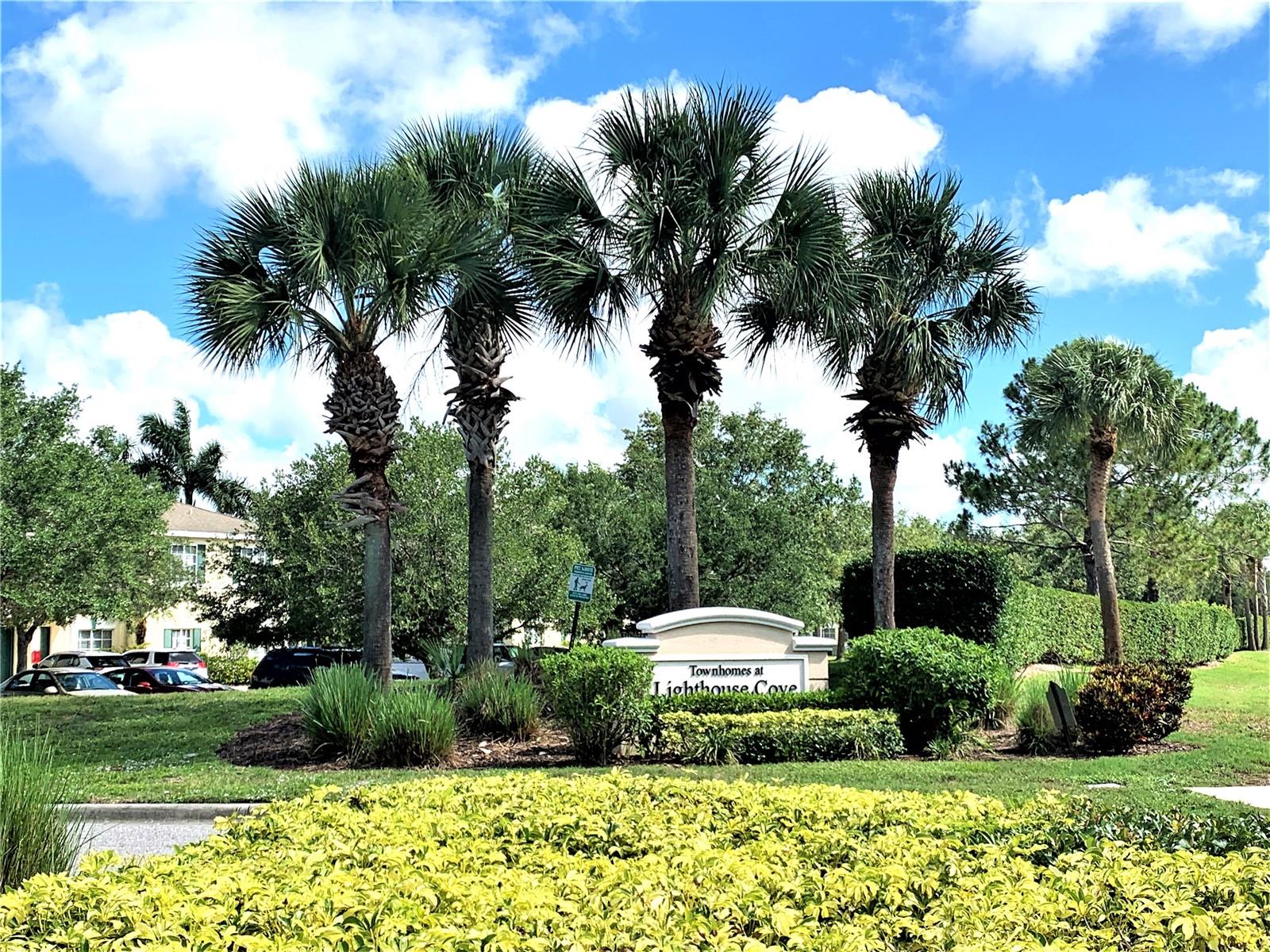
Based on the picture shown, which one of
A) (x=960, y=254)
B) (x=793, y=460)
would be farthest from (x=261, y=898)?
(x=793, y=460)

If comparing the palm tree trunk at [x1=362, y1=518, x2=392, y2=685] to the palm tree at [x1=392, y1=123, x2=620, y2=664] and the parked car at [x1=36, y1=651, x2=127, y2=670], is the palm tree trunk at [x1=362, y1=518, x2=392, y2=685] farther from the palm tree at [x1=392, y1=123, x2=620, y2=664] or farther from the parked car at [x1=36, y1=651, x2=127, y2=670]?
the parked car at [x1=36, y1=651, x2=127, y2=670]

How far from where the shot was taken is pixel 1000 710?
14.5 metres

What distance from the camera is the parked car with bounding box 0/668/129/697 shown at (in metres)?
26.8

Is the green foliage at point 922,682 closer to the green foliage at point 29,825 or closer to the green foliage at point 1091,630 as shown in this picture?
the green foliage at point 1091,630

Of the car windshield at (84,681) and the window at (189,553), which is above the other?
the window at (189,553)

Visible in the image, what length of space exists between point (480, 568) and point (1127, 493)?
26.1m

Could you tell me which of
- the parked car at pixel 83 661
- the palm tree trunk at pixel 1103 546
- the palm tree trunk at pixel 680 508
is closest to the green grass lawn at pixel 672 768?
the palm tree trunk at pixel 680 508

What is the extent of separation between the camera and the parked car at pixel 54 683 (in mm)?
26844

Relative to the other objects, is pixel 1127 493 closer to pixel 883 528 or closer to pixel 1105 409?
pixel 1105 409

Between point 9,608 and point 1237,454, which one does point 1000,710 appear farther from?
point 1237,454

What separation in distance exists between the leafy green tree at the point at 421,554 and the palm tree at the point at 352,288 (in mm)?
12990

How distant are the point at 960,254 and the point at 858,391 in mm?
3045

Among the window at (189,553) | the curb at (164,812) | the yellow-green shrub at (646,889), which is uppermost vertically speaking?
the window at (189,553)

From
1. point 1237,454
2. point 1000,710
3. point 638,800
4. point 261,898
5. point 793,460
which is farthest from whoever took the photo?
point 1237,454
